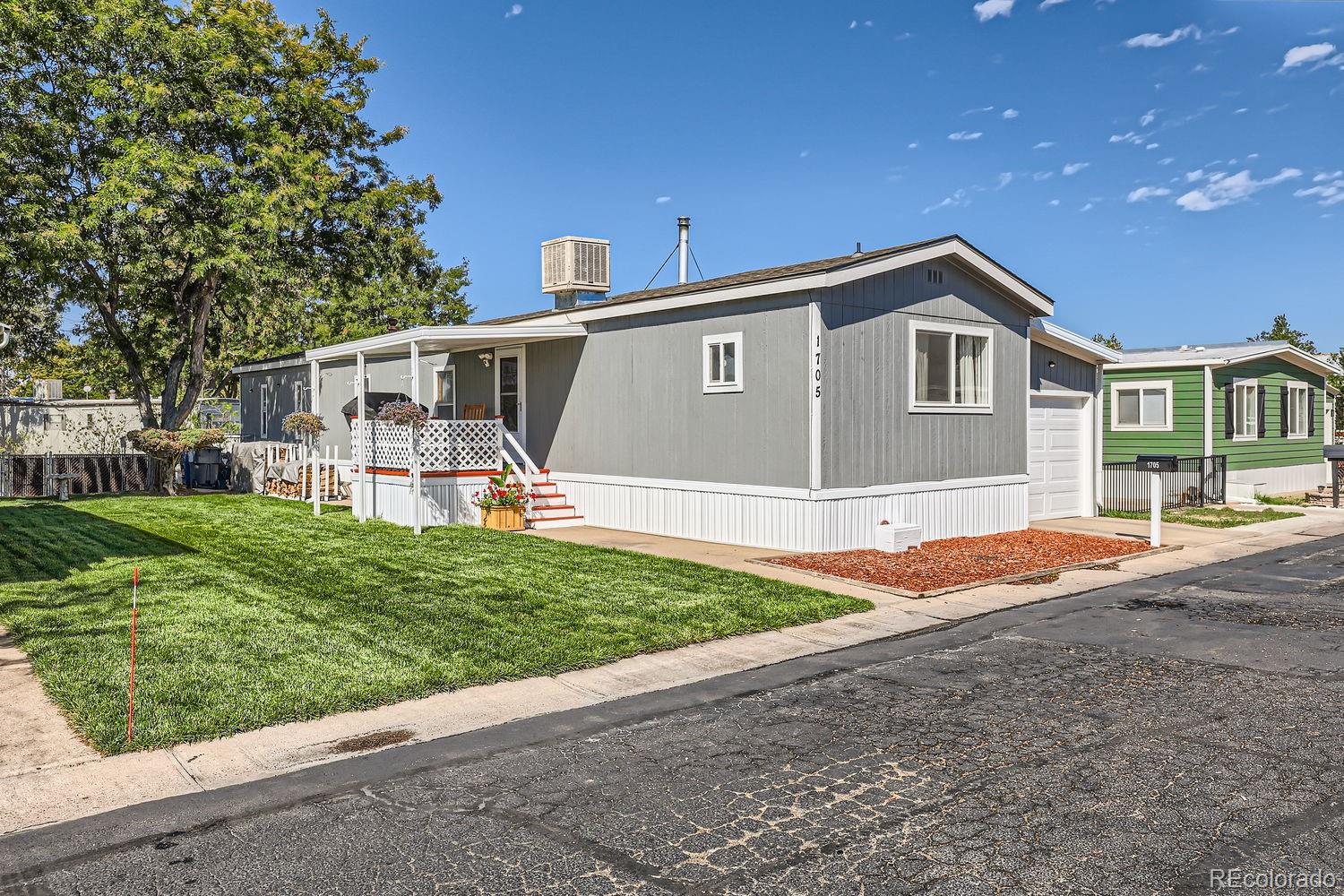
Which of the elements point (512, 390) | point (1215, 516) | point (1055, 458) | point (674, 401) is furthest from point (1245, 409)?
point (512, 390)

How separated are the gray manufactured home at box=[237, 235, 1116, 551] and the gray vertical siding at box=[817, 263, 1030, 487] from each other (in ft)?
0.09

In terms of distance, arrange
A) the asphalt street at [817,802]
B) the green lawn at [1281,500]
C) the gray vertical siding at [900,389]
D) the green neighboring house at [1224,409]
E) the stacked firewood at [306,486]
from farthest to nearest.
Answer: the green neighboring house at [1224,409]
the green lawn at [1281,500]
the stacked firewood at [306,486]
the gray vertical siding at [900,389]
the asphalt street at [817,802]

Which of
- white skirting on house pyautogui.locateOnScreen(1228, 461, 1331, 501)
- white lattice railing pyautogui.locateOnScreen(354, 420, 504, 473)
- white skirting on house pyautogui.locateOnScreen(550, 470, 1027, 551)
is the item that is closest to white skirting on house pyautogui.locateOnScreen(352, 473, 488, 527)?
white lattice railing pyautogui.locateOnScreen(354, 420, 504, 473)

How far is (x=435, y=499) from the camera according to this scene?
1516 centimetres

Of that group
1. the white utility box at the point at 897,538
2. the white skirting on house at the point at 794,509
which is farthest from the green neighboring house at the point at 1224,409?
the white utility box at the point at 897,538

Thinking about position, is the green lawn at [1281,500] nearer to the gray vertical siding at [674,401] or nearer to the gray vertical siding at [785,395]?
the gray vertical siding at [785,395]

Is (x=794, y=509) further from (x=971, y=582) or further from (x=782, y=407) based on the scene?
(x=971, y=582)

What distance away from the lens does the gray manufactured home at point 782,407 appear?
12.4 m

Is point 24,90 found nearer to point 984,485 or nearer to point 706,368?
point 706,368

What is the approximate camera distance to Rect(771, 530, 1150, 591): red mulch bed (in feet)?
34.7

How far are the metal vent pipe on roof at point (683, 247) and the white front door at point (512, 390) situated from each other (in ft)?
13.1

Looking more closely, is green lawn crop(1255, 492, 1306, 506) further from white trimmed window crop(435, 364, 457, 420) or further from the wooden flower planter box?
white trimmed window crop(435, 364, 457, 420)

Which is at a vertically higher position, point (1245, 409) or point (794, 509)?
point (1245, 409)

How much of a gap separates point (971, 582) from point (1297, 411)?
736 inches
